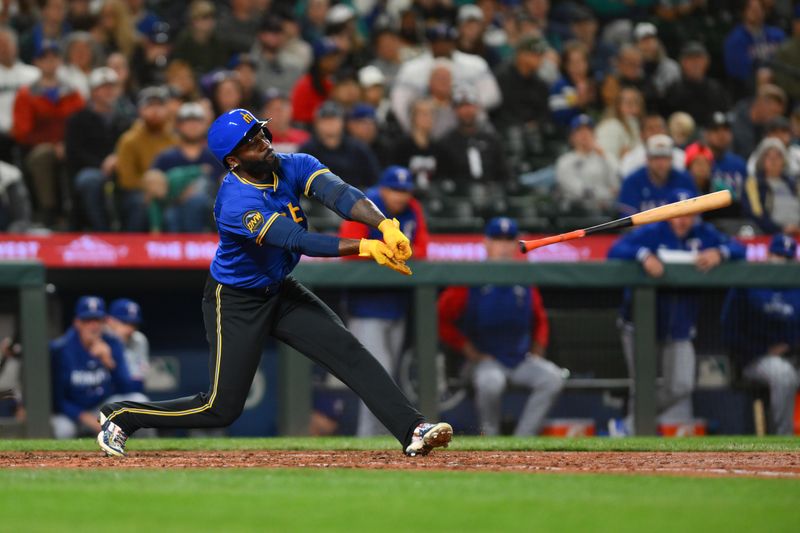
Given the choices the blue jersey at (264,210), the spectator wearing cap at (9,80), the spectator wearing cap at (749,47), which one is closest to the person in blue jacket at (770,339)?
the blue jersey at (264,210)

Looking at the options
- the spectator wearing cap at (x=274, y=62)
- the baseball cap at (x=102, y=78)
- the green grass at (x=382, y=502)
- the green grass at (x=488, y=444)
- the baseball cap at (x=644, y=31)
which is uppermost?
the baseball cap at (x=644, y=31)

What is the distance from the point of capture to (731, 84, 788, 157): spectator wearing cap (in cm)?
1369

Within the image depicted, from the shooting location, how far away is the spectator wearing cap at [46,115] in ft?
37.9

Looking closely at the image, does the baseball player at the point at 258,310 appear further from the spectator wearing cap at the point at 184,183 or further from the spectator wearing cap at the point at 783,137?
the spectator wearing cap at the point at 783,137

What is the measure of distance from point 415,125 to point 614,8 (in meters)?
4.83

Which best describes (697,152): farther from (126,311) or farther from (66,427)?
(66,427)

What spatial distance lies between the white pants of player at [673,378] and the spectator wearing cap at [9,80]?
5.37 m

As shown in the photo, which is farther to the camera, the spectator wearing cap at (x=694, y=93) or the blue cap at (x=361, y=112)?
the spectator wearing cap at (x=694, y=93)

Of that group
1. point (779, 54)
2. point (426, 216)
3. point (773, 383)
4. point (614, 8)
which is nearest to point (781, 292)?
point (773, 383)

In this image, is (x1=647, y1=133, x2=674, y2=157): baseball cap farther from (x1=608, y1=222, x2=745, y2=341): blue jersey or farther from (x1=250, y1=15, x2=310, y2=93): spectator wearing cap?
(x1=250, y1=15, x2=310, y2=93): spectator wearing cap

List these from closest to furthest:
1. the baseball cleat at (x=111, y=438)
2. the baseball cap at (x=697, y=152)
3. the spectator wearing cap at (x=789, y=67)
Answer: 1. the baseball cleat at (x=111, y=438)
2. the baseball cap at (x=697, y=152)
3. the spectator wearing cap at (x=789, y=67)

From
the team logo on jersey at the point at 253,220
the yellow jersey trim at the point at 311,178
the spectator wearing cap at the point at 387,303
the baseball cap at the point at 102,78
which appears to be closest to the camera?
the team logo on jersey at the point at 253,220

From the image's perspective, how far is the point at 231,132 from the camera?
6527mm

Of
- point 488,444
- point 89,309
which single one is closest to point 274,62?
point 89,309
